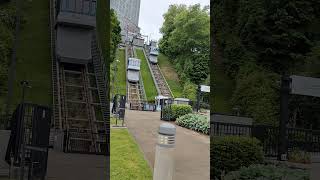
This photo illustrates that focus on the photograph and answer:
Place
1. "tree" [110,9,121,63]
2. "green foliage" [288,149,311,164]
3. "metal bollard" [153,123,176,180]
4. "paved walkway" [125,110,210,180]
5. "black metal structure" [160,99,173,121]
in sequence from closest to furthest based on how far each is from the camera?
"metal bollard" [153,123,176,180], "paved walkway" [125,110,210,180], "black metal structure" [160,99,173,121], "tree" [110,9,121,63], "green foliage" [288,149,311,164]

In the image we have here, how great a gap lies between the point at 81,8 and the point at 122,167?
163 centimetres

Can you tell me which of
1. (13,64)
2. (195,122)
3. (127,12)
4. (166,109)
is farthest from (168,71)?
(13,64)

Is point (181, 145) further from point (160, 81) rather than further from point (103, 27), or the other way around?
point (103, 27)

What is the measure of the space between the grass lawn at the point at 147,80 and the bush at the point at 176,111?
20 centimetres

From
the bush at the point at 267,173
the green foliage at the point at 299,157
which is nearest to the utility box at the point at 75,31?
the bush at the point at 267,173

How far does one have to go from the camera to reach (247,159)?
5.02 meters

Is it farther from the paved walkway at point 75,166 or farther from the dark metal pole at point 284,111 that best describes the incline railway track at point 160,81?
the dark metal pole at point 284,111

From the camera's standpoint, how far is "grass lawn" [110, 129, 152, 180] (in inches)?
181

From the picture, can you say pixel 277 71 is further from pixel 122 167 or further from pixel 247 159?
pixel 122 167

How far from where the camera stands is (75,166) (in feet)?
15.5

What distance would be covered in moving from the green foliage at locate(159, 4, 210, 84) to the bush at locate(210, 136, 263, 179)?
72cm

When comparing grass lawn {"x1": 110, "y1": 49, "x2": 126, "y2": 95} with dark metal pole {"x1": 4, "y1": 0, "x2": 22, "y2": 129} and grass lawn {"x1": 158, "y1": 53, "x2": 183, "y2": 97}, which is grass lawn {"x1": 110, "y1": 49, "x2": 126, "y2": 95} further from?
dark metal pole {"x1": 4, "y1": 0, "x2": 22, "y2": 129}

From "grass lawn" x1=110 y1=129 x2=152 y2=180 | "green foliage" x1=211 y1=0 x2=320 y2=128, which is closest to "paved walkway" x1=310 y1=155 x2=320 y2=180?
"green foliage" x1=211 y1=0 x2=320 y2=128

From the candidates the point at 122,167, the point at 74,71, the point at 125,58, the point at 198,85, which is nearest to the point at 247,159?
the point at 198,85
